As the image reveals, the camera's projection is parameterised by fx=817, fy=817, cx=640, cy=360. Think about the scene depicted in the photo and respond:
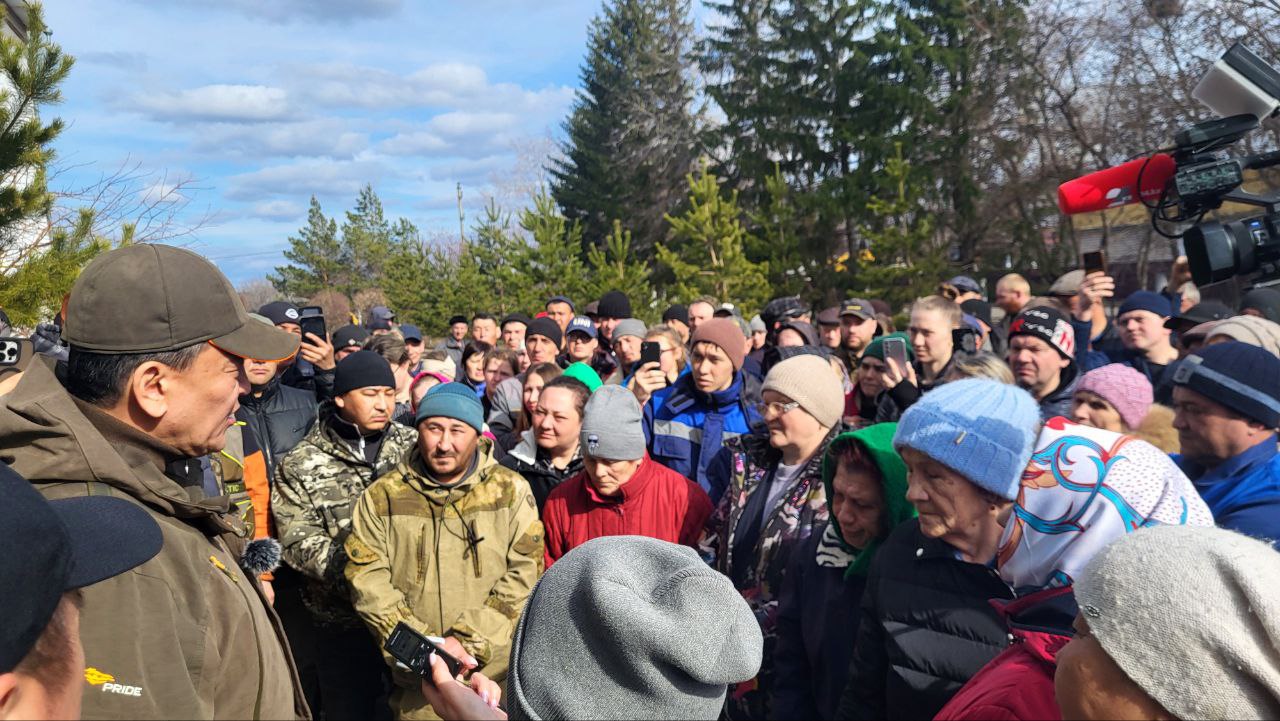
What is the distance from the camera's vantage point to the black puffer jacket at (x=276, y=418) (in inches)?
193

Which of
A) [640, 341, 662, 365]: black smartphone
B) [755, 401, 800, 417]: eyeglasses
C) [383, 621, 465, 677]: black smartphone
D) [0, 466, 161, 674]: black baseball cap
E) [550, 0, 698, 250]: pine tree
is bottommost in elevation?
[383, 621, 465, 677]: black smartphone

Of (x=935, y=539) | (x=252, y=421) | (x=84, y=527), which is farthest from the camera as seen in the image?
(x=252, y=421)

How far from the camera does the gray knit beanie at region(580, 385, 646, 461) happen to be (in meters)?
3.75

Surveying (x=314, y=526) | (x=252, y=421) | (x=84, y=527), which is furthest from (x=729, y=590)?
(x=252, y=421)

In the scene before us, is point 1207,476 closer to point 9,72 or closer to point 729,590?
point 729,590

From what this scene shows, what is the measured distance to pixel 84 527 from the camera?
50.8 inches

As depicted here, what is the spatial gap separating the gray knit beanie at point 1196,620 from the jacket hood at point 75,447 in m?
1.90

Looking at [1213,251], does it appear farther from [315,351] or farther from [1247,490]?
[315,351]

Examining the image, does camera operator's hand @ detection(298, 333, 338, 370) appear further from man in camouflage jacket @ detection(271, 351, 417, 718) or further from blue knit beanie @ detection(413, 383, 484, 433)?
blue knit beanie @ detection(413, 383, 484, 433)

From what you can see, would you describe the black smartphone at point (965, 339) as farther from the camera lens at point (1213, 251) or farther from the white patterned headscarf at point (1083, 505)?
the white patterned headscarf at point (1083, 505)

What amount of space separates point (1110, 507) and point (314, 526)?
3.44 metres

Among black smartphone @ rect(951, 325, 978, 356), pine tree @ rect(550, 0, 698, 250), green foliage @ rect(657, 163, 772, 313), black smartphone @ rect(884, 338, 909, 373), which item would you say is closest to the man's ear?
black smartphone @ rect(884, 338, 909, 373)

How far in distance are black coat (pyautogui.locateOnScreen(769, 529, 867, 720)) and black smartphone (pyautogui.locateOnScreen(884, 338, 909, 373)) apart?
216 cm

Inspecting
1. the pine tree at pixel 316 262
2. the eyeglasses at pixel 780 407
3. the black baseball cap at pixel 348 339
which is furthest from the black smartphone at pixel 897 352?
the pine tree at pixel 316 262
